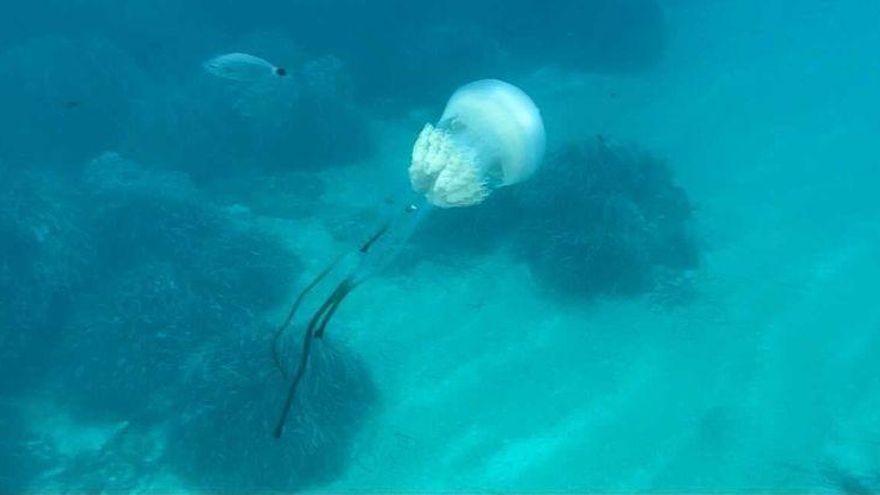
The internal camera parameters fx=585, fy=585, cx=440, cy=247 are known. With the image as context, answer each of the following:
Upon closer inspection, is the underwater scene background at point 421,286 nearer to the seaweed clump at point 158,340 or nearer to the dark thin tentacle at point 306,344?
the seaweed clump at point 158,340

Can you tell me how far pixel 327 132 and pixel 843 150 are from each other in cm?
1539

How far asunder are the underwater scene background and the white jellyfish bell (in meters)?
4.00

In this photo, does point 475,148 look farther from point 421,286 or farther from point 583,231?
point 583,231

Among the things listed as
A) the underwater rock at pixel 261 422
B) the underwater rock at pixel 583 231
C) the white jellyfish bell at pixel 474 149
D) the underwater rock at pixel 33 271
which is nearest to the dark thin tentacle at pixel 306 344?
the white jellyfish bell at pixel 474 149

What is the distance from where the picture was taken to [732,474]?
7691 mm

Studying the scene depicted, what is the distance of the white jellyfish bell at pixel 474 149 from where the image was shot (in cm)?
559

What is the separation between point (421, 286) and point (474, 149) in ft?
17.9

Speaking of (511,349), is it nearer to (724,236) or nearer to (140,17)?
(724,236)

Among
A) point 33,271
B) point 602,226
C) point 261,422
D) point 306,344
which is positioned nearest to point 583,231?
point 602,226

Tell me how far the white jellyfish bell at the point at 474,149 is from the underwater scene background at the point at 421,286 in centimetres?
400

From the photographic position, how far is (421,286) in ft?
35.3

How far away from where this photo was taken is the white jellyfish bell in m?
5.59

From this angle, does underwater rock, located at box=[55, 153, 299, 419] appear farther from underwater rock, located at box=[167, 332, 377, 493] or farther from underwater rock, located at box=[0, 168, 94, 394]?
underwater rock, located at box=[167, 332, 377, 493]

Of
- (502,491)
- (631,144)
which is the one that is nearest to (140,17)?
(631,144)
